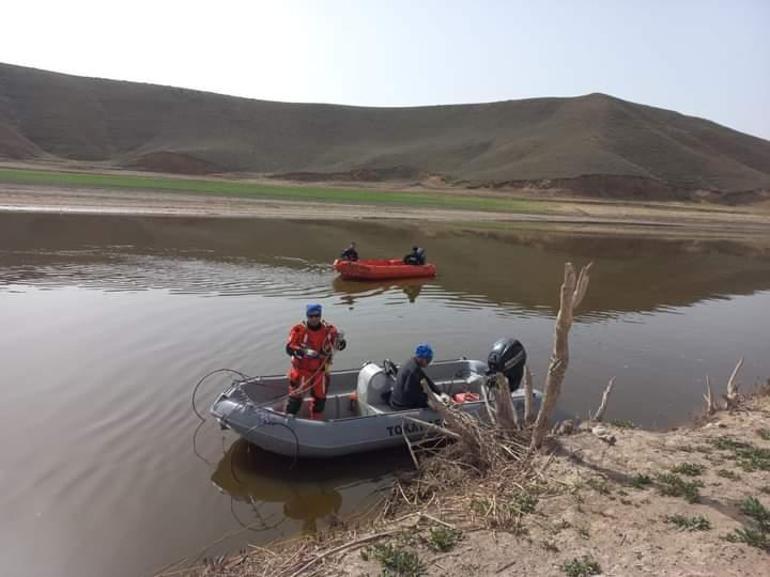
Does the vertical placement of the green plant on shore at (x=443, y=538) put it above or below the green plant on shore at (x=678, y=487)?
below

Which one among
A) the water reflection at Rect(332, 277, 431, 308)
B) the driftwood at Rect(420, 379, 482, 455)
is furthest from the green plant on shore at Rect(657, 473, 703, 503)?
the water reflection at Rect(332, 277, 431, 308)

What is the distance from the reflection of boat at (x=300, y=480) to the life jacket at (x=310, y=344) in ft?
3.66

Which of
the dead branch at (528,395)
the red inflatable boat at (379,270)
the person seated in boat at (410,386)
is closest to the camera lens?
the dead branch at (528,395)

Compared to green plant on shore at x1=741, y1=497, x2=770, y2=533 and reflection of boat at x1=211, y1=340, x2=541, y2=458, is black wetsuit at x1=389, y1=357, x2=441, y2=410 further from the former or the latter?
green plant on shore at x1=741, y1=497, x2=770, y2=533

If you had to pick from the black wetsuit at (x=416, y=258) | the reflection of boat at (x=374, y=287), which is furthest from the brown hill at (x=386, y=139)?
the reflection of boat at (x=374, y=287)

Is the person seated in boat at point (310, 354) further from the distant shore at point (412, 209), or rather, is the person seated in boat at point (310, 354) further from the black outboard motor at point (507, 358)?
the distant shore at point (412, 209)

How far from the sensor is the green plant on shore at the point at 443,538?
15.8ft

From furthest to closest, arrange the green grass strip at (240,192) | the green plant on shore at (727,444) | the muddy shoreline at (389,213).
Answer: the green grass strip at (240,192) → the muddy shoreline at (389,213) → the green plant on shore at (727,444)

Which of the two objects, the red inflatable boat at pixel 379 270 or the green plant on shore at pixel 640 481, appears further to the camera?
the red inflatable boat at pixel 379 270

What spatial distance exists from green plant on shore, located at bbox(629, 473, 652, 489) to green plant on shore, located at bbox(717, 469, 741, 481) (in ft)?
2.33

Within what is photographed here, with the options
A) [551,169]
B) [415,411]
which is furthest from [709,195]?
[415,411]

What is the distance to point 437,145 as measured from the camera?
92938mm

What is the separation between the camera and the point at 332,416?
875 cm

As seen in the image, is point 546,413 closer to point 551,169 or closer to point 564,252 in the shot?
point 564,252
